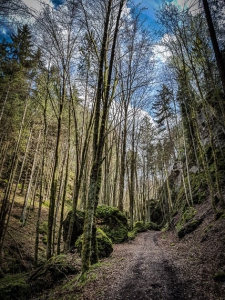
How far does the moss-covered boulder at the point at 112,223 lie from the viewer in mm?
9641

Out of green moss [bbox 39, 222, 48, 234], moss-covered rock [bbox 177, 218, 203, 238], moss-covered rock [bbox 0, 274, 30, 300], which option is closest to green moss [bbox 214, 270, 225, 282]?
moss-covered rock [bbox 0, 274, 30, 300]

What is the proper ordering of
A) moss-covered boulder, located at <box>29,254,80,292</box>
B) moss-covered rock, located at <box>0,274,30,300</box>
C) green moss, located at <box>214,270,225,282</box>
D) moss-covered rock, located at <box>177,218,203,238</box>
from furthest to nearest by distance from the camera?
moss-covered rock, located at <box>177,218,203,238</box> → moss-covered boulder, located at <box>29,254,80,292</box> → moss-covered rock, located at <box>0,274,30,300</box> → green moss, located at <box>214,270,225,282</box>

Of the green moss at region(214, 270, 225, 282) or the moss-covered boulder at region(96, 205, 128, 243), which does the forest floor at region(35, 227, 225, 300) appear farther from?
the moss-covered boulder at region(96, 205, 128, 243)

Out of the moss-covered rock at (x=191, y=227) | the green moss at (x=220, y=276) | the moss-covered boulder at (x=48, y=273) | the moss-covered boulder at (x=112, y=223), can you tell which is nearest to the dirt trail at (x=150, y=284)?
the green moss at (x=220, y=276)

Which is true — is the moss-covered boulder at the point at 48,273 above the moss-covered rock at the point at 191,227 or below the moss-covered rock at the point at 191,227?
below

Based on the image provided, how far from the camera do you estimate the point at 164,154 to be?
19.4 m

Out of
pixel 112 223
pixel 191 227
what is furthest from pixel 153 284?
pixel 112 223

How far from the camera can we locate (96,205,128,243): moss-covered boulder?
9641 mm

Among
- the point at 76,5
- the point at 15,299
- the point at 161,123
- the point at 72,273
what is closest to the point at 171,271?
the point at 72,273

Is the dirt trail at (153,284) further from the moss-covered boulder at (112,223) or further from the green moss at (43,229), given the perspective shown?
the green moss at (43,229)

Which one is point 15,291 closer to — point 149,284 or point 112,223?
point 149,284

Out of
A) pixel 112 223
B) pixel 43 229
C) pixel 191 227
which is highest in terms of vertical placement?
pixel 112 223

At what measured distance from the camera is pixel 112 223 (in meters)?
9.84

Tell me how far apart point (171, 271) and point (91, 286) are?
2.22 meters
